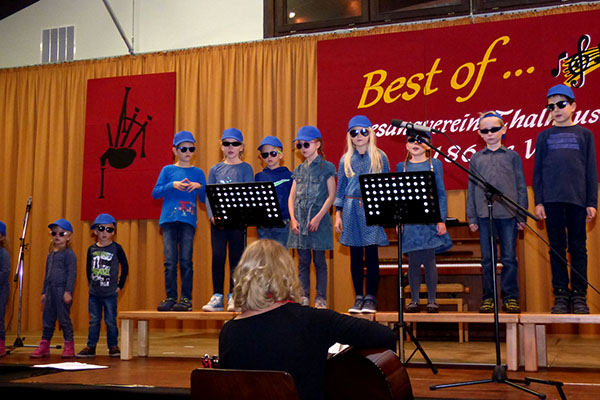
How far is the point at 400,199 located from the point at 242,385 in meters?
2.23

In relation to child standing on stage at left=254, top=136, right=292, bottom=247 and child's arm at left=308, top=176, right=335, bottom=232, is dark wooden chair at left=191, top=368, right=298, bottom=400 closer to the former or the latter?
child's arm at left=308, top=176, right=335, bottom=232

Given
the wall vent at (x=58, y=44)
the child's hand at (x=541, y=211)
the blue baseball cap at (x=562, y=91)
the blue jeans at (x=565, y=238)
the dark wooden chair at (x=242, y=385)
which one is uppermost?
the wall vent at (x=58, y=44)

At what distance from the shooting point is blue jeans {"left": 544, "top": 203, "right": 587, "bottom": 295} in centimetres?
466

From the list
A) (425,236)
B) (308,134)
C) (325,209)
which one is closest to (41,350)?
(325,209)

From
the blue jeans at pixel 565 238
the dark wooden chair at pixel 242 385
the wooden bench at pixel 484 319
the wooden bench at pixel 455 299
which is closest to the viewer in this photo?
the dark wooden chair at pixel 242 385

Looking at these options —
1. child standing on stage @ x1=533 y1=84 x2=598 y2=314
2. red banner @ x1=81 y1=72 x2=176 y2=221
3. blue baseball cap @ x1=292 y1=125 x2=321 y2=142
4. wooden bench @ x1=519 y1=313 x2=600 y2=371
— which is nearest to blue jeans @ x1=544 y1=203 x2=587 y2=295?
child standing on stage @ x1=533 y1=84 x2=598 y2=314

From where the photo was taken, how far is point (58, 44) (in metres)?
9.66

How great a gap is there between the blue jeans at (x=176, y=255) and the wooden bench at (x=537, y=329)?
108 inches

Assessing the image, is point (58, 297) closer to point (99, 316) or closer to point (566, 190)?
point (99, 316)

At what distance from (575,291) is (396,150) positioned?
3460mm

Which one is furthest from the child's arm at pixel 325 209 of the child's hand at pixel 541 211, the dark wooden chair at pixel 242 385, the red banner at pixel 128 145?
the red banner at pixel 128 145


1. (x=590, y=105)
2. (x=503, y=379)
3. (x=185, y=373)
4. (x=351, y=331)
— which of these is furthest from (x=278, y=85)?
(x=351, y=331)

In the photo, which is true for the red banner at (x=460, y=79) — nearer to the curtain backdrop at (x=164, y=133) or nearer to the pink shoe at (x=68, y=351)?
the curtain backdrop at (x=164, y=133)

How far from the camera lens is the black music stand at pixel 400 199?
3934 mm
